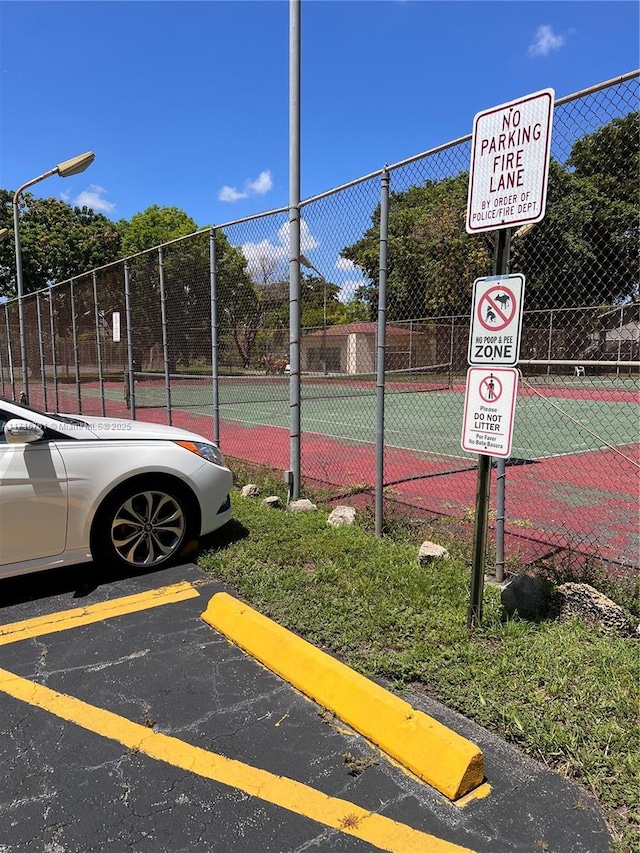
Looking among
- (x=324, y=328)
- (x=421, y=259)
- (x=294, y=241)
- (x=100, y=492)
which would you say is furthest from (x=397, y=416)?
(x=100, y=492)

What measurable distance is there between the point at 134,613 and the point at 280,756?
1.80 metres

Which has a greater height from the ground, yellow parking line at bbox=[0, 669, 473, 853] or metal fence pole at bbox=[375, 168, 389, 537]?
metal fence pole at bbox=[375, 168, 389, 537]

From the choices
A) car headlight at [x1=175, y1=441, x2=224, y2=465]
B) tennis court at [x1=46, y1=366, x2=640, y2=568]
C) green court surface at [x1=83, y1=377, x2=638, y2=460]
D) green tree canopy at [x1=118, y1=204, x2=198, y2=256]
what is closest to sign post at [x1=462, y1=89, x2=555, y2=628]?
tennis court at [x1=46, y1=366, x2=640, y2=568]

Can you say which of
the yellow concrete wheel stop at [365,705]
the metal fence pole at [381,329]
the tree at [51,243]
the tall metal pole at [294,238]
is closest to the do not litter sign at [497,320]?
the metal fence pole at [381,329]

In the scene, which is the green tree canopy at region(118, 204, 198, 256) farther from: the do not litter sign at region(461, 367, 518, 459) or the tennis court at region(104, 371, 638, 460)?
the do not litter sign at region(461, 367, 518, 459)

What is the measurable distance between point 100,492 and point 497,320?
3047mm

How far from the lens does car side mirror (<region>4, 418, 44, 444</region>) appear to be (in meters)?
3.99

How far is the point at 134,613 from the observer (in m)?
3.99

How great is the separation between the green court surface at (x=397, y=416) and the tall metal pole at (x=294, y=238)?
81 centimetres

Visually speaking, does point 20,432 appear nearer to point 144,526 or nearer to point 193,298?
point 144,526

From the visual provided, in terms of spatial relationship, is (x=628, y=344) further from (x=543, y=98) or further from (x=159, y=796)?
(x=159, y=796)

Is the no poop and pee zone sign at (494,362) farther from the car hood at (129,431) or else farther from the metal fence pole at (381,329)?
the car hood at (129,431)

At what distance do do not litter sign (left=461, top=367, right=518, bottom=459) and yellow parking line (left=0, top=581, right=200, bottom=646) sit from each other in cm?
235

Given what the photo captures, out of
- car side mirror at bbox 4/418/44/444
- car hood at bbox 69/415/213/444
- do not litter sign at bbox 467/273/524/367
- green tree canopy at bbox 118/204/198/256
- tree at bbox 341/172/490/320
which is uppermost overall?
green tree canopy at bbox 118/204/198/256
